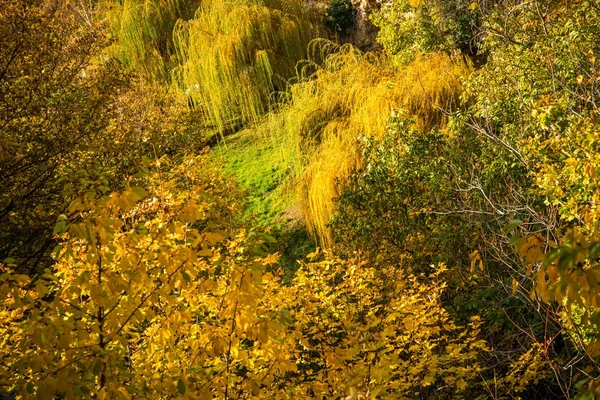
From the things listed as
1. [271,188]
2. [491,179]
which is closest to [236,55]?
[271,188]

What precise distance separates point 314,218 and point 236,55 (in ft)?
21.5

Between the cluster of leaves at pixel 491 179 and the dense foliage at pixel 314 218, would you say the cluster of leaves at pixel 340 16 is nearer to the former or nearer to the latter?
the dense foliage at pixel 314 218

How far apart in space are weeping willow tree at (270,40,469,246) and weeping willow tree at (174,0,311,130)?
3351 millimetres

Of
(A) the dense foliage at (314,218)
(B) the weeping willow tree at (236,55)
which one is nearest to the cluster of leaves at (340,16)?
(A) the dense foliage at (314,218)

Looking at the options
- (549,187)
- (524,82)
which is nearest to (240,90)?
A: (524,82)

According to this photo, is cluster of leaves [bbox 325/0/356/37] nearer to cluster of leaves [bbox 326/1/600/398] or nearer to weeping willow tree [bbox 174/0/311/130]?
weeping willow tree [bbox 174/0/311/130]

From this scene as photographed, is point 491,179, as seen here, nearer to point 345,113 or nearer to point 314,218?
point 314,218

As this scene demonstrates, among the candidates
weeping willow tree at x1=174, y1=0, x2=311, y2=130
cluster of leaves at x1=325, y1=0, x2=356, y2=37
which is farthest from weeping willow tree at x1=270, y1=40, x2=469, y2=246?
cluster of leaves at x1=325, y1=0, x2=356, y2=37

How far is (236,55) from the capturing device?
48.7 ft

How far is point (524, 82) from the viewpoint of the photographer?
7.28m

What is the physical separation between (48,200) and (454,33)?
1127 cm

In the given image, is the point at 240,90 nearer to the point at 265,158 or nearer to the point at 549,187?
the point at 265,158

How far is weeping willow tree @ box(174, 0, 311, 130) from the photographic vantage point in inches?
580

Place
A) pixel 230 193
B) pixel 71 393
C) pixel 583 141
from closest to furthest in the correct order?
pixel 71 393 → pixel 583 141 → pixel 230 193
